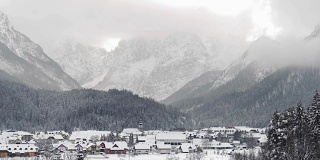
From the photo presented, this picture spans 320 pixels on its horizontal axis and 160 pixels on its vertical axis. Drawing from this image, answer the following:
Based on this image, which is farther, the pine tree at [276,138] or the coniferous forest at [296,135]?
the pine tree at [276,138]

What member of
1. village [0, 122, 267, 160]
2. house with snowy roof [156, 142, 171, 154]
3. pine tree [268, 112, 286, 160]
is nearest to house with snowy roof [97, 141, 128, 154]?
village [0, 122, 267, 160]

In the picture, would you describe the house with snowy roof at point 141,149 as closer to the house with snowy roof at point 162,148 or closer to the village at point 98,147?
the village at point 98,147

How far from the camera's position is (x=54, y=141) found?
191 m

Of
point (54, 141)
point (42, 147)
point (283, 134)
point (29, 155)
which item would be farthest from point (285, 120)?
point (54, 141)

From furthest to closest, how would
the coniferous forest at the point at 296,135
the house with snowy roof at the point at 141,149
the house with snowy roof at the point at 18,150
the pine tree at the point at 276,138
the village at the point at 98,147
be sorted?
the house with snowy roof at the point at 141,149 → the village at the point at 98,147 → the house with snowy roof at the point at 18,150 → the pine tree at the point at 276,138 → the coniferous forest at the point at 296,135

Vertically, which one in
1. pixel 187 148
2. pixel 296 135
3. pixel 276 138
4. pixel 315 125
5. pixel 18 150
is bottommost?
pixel 18 150

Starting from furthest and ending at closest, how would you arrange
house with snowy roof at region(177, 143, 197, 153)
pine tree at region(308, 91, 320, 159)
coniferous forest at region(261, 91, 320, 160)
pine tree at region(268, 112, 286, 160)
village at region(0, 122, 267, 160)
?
house with snowy roof at region(177, 143, 197, 153) < village at region(0, 122, 267, 160) < pine tree at region(268, 112, 286, 160) < pine tree at region(308, 91, 320, 159) < coniferous forest at region(261, 91, 320, 160)

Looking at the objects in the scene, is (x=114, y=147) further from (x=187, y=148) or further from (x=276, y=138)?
(x=276, y=138)

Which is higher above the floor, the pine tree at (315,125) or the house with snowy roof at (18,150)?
the pine tree at (315,125)

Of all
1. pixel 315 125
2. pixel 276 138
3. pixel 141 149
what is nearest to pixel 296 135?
pixel 315 125

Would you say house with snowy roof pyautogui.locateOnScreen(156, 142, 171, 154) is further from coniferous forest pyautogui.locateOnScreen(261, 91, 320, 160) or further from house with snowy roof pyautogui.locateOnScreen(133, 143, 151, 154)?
coniferous forest pyautogui.locateOnScreen(261, 91, 320, 160)

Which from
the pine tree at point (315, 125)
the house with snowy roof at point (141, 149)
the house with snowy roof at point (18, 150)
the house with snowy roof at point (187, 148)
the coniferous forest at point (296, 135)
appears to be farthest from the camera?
the house with snowy roof at point (187, 148)

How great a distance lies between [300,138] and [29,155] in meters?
111

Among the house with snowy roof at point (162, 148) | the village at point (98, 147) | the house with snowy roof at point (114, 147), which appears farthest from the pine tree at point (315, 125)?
the house with snowy roof at point (162, 148)
